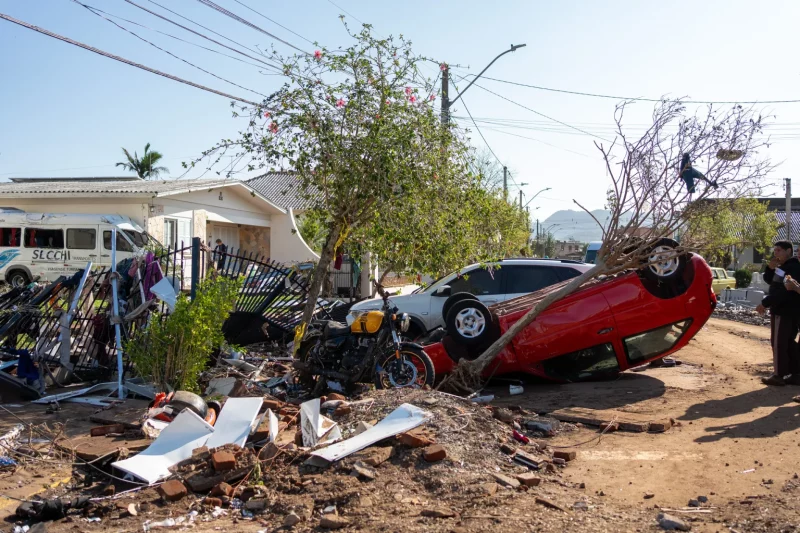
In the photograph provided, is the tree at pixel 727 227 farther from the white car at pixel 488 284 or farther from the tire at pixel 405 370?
the tire at pixel 405 370

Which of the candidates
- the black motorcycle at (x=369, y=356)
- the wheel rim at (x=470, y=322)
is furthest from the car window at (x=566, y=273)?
the black motorcycle at (x=369, y=356)

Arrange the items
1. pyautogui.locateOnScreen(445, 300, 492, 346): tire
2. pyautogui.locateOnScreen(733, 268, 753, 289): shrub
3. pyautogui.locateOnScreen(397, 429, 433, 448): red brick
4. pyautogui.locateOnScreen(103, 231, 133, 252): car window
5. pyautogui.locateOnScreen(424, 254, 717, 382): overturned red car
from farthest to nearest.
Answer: pyautogui.locateOnScreen(733, 268, 753, 289): shrub, pyautogui.locateOnScreen(103, 231, 133, 252): car window, pyautogui.locateOnScreen(445, 300, 492, 346): tire, pyautogui.locateOnScreen(424, 254, 717, 382): overturned red car, pyautogui.locateOnScreen(397, 429, 433, 448): red brick

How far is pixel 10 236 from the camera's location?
930 inches

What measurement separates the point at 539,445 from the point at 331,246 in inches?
227

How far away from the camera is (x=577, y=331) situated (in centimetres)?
888

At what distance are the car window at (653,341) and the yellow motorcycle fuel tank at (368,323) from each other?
3.19 meters

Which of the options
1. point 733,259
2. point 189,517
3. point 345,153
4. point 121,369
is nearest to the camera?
point 189,517

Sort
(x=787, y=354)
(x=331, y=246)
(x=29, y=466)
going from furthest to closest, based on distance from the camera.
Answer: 1. (x=331, y=246)
2. (x=787, y=354)
3. (x=29, y=466)

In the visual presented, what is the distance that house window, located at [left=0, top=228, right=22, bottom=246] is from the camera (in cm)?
2353

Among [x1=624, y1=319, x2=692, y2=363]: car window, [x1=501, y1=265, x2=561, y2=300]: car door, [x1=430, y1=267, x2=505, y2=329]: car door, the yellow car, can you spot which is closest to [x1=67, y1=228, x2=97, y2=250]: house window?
[x1=430, y1=267, x2=505, y2=329]: car door

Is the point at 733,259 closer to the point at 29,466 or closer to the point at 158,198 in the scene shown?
the point at 158,198

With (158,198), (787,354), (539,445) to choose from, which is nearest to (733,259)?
(158,198)

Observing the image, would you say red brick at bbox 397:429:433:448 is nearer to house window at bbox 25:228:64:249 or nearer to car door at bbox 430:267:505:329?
car door at bbox 430:267:505:329

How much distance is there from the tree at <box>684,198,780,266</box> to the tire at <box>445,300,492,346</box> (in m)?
2.72
